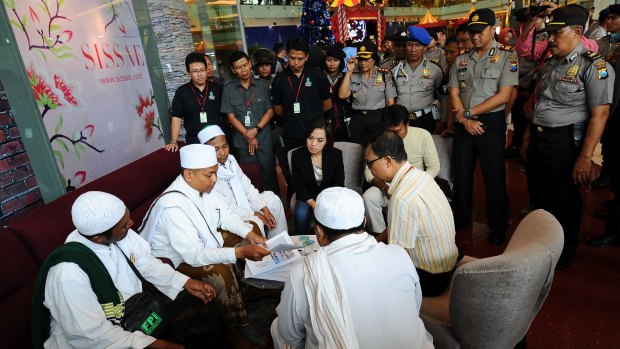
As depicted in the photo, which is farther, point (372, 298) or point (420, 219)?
point (420, 219)

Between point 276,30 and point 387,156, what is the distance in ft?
46.4

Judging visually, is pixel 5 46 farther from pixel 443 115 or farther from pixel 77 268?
pixel 443 115

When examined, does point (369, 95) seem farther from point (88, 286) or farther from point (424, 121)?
point (88, 286)

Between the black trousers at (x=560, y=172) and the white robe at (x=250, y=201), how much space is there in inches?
76.4

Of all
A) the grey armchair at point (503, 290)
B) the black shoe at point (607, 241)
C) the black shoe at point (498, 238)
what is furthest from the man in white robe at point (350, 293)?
the black shoe at point (607, 241)

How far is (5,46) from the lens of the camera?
2.11m

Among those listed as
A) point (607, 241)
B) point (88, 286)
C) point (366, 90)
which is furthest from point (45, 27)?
point (607, 241)

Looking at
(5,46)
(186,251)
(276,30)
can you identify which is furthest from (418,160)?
(276,30)

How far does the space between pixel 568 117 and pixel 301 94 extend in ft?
7.04

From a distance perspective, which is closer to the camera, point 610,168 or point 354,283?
point 354,283

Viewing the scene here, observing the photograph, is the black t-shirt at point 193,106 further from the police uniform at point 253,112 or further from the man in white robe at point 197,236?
the man in white robe at point 197,236

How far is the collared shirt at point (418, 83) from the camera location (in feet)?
11.2

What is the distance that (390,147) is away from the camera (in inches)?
69.1

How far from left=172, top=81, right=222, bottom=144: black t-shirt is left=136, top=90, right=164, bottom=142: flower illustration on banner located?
30 centimetres
